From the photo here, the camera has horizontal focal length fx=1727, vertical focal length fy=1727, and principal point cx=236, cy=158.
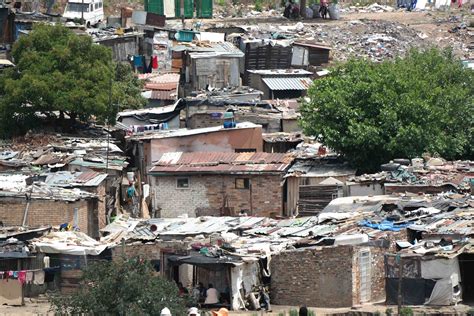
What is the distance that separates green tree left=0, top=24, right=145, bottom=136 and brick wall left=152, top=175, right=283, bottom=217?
5.09m

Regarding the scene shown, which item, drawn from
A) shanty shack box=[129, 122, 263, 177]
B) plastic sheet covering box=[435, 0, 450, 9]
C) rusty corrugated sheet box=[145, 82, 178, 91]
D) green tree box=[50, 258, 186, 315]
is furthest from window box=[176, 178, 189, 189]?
plastic sheet covering box=[435, 0, 450, 9]

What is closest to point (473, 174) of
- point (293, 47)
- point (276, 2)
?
point (293, 47)

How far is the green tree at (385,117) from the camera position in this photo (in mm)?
37906

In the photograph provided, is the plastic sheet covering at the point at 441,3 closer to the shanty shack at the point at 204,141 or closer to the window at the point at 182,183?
the shanty shack at the point at 204,141

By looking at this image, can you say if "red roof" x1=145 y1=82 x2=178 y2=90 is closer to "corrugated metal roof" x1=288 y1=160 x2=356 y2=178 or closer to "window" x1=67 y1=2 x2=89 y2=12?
"window" x1=67 y1=2 x2=89 y2=12

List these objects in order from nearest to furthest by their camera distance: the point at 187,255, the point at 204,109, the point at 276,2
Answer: the point at 187,255 < the point at 204,109 < the point at 276,2

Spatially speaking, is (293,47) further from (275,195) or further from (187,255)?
(187,255)

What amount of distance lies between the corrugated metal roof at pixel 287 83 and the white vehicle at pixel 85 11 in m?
9.19

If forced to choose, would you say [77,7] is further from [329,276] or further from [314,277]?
[329,276]

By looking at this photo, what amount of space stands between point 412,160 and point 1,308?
10.4m

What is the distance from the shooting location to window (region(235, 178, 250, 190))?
36.6 metres

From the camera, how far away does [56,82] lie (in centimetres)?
4141

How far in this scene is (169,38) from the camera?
5331 cm

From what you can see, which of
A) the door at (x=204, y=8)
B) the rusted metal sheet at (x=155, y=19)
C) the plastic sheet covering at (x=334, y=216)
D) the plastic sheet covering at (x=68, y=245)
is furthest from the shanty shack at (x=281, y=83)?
the plastic sheet covering at (x=68, y=245)
